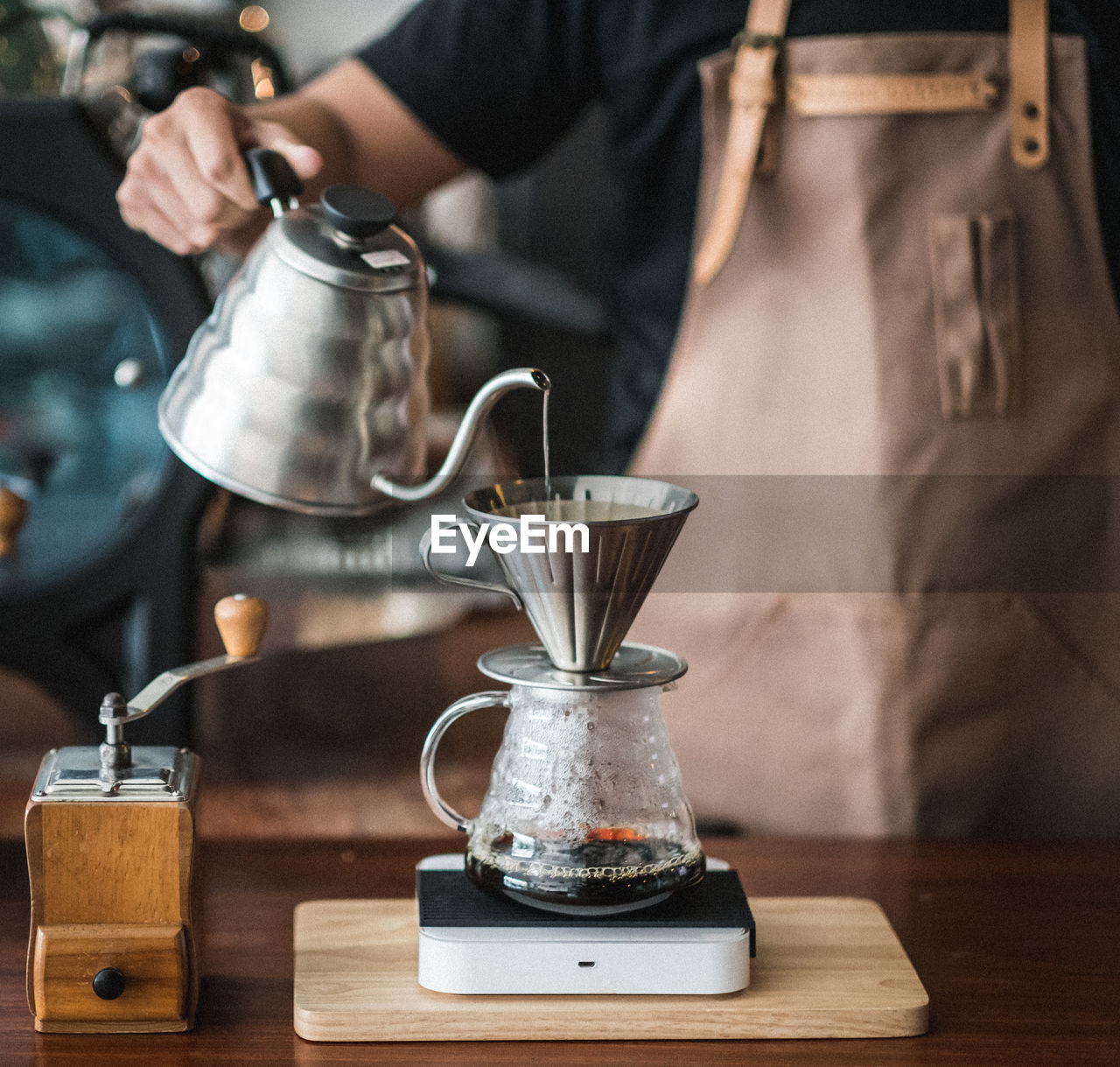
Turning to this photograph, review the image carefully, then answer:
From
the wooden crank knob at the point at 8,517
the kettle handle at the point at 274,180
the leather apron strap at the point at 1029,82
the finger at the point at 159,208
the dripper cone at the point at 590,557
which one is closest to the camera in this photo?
the dripper cone at the point at 590,557

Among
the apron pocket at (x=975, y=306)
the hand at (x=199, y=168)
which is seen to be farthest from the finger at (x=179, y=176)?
the apron pocket at (x=975, y=306)

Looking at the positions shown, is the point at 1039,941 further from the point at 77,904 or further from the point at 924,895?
the point at 77,904

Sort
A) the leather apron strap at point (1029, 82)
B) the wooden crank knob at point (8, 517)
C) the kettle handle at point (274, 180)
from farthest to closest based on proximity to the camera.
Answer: the leather apron strap at point (1029, 82)
the wooden crank knob at point (8, 517)
the kettle handle at point (274, 180)

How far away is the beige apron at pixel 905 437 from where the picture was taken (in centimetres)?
124

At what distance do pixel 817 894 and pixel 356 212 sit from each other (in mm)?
597

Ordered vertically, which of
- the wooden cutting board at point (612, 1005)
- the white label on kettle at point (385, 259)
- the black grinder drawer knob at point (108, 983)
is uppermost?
the white label on kettle at point (385, 259)

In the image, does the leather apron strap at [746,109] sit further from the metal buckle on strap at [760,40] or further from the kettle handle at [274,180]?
the kettle handle at [274,180]

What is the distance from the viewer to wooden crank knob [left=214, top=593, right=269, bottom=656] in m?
0.82

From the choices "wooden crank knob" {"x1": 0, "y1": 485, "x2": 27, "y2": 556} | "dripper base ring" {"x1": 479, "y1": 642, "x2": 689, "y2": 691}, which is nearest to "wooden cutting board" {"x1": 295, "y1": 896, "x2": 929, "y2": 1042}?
"dripper base ring" {"x1": 479, "y1": 642, "x2": 689, "y2": 691}

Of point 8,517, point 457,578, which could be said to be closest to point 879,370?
point 457,578

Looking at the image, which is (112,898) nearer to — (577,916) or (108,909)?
(108,909)

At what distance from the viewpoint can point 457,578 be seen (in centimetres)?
79

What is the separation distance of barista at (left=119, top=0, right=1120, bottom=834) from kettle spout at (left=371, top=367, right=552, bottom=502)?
1.82 feet

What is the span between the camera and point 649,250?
1.39 m
